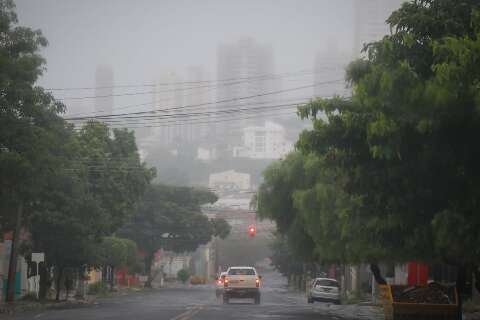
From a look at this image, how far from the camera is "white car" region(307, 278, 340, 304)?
54.2 m

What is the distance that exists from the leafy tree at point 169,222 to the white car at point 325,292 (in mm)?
39323

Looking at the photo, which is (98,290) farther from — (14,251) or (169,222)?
(14,251)

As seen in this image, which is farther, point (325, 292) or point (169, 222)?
point (169, 222)

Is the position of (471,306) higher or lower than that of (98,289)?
lower

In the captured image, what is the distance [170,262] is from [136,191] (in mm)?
80482

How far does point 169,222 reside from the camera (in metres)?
93.6

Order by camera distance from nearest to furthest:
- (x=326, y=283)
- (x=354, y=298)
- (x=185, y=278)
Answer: (x=326, y=283) → (x=354, y=298) → (x=185, y=278)

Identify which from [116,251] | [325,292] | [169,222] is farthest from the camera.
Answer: [169,222]

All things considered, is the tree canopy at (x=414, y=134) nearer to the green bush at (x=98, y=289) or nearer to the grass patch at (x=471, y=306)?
the grass patch at (x=471, y=306)

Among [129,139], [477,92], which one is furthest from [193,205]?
[477,92]

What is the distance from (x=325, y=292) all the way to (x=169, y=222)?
41107mm

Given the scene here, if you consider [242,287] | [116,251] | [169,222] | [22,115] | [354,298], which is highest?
[169,222]

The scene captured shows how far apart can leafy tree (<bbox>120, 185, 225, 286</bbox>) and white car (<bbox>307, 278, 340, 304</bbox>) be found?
39.3m

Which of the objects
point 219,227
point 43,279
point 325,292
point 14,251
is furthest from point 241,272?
point 219,227
